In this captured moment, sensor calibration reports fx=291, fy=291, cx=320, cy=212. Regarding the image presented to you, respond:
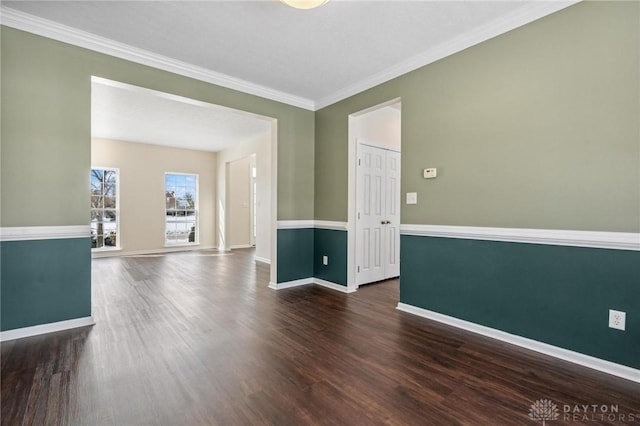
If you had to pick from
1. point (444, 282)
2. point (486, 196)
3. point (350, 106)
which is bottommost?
point (444, 282)

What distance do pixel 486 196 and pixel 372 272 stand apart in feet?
7.30

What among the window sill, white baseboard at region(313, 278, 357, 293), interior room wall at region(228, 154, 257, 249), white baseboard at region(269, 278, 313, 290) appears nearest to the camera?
white baseboard at region(313, 278, 357, 293)

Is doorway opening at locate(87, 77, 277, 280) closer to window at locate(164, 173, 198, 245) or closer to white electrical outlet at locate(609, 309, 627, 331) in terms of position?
window at locate(164, 173, 198, 245)

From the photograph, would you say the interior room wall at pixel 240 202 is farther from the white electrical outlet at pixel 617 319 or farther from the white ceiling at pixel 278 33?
the white electrical outlet at pixel 617 319

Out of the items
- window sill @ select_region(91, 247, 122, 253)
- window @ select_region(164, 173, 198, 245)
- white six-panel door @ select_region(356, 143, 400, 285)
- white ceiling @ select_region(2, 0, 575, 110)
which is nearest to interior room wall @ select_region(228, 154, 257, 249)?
window @ select_region(164, 173, 198, 245)

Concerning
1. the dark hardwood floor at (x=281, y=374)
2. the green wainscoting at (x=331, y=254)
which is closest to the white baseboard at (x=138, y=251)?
the dark hardwood floor at (x=281, y=374)

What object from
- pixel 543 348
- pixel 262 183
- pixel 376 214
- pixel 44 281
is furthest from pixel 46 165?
pixel 543 348

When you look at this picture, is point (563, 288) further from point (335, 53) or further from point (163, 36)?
point (163, 36)

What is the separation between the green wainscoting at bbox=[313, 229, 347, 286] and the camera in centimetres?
411

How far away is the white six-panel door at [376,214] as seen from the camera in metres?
4.24

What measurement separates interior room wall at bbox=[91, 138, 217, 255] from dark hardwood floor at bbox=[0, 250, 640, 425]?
4.66m

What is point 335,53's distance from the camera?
3059 millimetres

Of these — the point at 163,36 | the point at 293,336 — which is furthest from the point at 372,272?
the point at 163,36

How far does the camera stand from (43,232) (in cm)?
264
